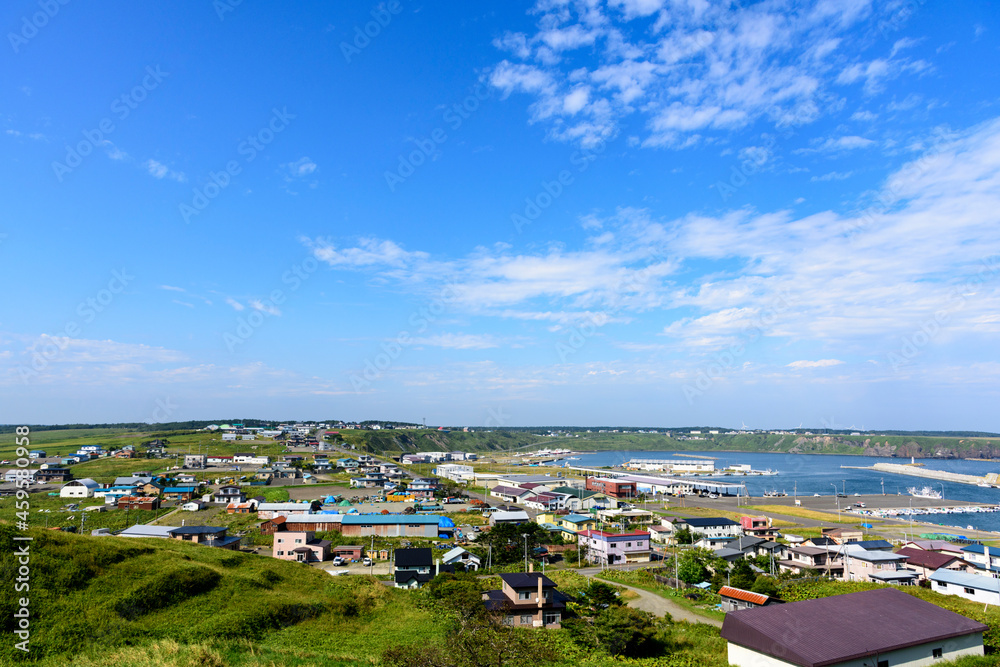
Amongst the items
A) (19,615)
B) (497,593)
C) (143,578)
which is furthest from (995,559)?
(19,615)

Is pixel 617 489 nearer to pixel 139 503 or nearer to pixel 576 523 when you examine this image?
pixel 576 523

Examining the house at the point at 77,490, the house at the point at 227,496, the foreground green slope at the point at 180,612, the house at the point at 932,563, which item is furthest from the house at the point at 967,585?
the house at the point at 77,490

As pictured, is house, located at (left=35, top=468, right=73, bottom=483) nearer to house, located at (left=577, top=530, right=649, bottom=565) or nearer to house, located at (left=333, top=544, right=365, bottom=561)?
house, located at (left=333, top=544, right=365, bottom=561)

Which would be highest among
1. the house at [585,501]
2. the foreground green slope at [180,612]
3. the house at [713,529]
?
the foreground green slope at [180,612]

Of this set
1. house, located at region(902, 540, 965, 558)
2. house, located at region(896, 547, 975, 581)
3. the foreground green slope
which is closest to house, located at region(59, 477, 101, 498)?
the foreground green slope

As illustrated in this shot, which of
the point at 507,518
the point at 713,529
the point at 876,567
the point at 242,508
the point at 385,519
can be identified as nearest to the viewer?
the point at 876,567

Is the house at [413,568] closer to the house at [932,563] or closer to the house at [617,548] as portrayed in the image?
the house at [617,548]

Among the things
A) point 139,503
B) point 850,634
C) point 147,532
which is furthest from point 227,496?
point 850,634
